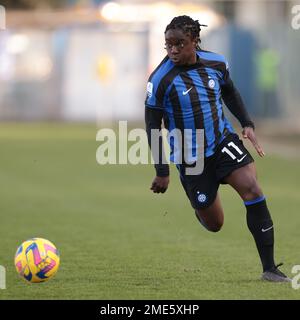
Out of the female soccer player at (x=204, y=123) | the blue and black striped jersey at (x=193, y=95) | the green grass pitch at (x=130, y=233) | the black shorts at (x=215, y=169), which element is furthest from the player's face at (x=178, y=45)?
the green grass pitch at (x=130, y=233)

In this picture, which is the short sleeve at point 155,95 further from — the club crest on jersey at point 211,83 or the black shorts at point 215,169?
the black shorts at point 215,169

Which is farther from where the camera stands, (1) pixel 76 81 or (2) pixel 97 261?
(1) pixel 76 81

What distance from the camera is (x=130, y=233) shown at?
12367mm

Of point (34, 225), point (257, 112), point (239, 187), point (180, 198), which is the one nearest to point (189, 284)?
point (239, 187)

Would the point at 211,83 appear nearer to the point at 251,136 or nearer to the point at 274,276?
the point at 251,136

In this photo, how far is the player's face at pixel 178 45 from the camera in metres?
8.69

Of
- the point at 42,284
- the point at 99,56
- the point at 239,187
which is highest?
the point at 99,56

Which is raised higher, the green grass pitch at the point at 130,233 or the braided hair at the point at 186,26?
the braided hair at the point at 186,26

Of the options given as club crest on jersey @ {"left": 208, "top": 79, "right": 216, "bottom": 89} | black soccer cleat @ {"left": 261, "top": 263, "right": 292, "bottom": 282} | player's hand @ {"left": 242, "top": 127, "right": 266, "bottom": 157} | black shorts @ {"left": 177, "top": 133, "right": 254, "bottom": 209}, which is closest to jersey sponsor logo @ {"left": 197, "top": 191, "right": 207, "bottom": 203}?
black shorts @ {"left": 177, "top": 133, "right": 254, "bottom": 209}

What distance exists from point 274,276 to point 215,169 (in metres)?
1.16

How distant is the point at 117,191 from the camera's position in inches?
682

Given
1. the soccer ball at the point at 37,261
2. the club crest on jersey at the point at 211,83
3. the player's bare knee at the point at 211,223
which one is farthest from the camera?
the player's bare knee at the point at 211,223

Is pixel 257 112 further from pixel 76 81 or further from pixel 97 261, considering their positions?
pixel 97 261

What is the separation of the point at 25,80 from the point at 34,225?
2743 cm
